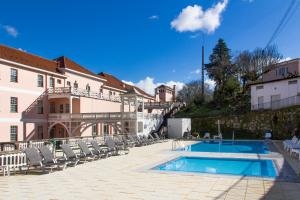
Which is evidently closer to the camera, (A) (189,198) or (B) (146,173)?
(A) (189,198)

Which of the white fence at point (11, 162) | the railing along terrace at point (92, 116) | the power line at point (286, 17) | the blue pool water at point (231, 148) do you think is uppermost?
the power line at point (286, 17)

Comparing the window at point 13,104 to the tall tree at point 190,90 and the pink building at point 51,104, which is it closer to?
the pink building at point 51,104

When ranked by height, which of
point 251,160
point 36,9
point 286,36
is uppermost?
point 36,9

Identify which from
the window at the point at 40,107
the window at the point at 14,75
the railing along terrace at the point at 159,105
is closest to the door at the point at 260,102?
the railing along terrace at the point at 159,105

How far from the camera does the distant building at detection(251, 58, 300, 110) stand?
3341 cm

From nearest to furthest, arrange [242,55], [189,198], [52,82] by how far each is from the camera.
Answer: [189,198]
[52,82]
[242,55]

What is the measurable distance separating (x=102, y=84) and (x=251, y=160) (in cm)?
2944

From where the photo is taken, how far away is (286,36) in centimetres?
1481

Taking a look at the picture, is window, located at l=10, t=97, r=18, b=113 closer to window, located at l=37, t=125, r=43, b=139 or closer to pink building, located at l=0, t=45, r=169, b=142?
pink building, located at l=0, t=45, r=169, b=142

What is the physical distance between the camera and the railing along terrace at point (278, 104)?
3253 cm

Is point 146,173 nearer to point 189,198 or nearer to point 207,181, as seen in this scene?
point 207,181

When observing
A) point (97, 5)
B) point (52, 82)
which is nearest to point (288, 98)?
point (97, 5)

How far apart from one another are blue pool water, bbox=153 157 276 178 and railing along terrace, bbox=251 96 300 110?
1971 cm

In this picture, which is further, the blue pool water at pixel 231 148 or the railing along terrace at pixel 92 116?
the railing along terrace at pixel 92 116
